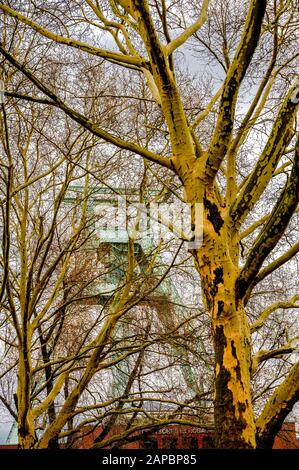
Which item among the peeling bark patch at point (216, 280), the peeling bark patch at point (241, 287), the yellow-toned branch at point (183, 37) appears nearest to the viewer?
the peeling bark patch at point (241, 287)

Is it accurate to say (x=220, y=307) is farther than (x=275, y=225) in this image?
Yes

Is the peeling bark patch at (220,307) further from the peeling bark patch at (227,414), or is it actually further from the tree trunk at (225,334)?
the peeling bark patch at (227,414)

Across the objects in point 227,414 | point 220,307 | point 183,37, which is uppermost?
point 183,37

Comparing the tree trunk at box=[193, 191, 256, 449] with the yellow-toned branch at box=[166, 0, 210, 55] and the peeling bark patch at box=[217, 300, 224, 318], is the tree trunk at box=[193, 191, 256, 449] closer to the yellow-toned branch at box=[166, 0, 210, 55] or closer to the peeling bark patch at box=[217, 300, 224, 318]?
the peeling bark patch at box=[217, 300, 224, 318]

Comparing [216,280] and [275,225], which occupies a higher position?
[275,225]

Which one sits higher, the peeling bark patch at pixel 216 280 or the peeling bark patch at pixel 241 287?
the peeling bark patch at pixel 216 280

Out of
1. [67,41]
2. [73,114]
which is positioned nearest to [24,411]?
[73,114]

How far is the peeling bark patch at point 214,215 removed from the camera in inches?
139

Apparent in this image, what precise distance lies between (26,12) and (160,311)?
13.6 ft

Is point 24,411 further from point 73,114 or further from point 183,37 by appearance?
point 183,37

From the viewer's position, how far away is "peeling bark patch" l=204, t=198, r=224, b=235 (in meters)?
3.54

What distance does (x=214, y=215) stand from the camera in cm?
359

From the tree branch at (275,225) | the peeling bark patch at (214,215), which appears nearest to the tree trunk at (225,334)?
the peeling bark patch at (214,215)

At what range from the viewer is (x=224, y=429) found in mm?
2996
